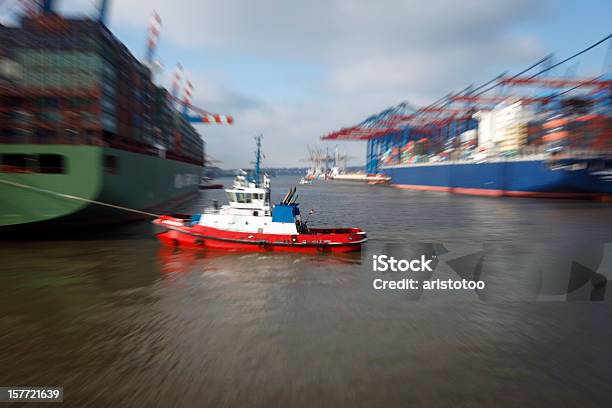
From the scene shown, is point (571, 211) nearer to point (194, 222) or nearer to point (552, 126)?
point (552, 126)

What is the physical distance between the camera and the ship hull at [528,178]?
51.9 meters

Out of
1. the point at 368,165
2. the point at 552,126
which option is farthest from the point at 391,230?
the point at 368,165

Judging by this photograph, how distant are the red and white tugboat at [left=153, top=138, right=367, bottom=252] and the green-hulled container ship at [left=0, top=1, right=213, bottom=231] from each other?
549 cm

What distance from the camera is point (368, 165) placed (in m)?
155

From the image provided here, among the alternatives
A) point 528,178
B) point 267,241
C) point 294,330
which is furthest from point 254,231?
point 528,178

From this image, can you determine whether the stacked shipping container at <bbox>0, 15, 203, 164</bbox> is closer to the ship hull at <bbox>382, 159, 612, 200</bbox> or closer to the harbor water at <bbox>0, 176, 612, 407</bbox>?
the harbor water at <bbox>0, 176, 612, 407</bbox>

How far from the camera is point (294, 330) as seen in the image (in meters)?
10.2

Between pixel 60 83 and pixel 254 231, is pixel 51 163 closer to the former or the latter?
pixel 60 83

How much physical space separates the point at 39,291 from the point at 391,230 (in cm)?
2261

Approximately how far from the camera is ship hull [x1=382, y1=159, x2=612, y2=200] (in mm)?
51906

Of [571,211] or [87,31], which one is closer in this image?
[87,31]

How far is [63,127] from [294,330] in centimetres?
2057

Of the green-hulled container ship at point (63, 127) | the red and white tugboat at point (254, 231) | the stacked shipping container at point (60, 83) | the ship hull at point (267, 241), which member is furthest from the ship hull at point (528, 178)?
the stacked shipping container at point (60, 83)

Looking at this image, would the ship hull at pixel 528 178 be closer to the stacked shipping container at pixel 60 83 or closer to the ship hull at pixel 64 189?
the stacked shipping container at pixel 60 83
